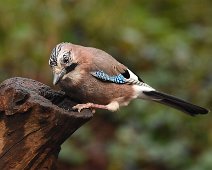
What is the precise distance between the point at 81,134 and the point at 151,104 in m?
0.70

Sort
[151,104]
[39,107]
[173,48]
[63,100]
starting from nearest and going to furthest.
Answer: [39,107] < [63,100] < [151,104] < [173,48]

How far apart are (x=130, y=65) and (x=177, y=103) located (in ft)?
5.30

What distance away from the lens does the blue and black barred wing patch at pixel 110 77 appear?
3809mm

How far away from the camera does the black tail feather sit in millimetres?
4379

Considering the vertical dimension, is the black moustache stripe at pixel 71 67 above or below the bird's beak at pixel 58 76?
above

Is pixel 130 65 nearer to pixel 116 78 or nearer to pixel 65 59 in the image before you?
pixel 116 78

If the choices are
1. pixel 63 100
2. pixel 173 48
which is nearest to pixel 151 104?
pixel 173 48

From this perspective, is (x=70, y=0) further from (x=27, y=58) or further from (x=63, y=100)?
(x=63, y=100)

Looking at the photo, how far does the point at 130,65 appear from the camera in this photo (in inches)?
239

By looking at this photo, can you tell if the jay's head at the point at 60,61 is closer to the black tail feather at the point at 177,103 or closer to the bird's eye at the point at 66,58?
the bird's eye at the point at 66,58

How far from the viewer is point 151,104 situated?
5.52 m

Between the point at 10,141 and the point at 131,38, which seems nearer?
the point at 10,141

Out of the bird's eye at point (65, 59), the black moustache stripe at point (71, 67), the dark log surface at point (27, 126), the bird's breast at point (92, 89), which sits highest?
the bird's eye at point (65, 59)

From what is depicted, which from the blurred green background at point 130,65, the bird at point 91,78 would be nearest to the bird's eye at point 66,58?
the bird at point 91,78
